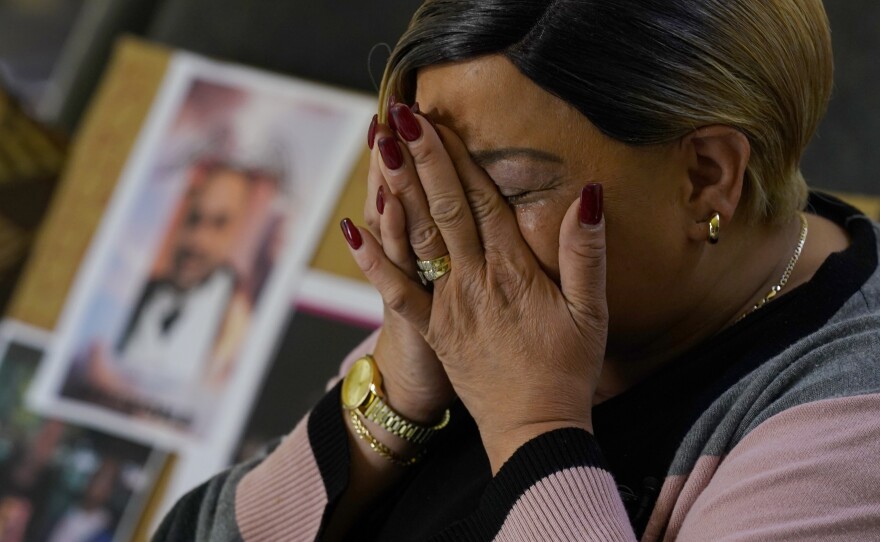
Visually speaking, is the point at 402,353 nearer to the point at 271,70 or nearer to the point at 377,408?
the point at 377,408

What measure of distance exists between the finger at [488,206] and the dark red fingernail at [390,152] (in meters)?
0.04

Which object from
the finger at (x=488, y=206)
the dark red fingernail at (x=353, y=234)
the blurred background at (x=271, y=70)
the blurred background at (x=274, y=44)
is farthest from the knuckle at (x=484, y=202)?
the blurred background at (x=271, y=70)

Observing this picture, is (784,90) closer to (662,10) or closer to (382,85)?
(662,10)

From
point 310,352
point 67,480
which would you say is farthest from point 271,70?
point 67,480

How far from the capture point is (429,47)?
2.41 ft

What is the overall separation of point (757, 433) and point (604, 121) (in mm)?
235

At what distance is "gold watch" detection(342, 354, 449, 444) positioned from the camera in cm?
88

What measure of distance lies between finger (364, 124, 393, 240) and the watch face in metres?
0.16

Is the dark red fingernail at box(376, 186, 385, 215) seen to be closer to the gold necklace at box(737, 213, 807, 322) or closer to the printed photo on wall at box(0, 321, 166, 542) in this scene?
the gold necklace at box(737, 213, 807, 322)

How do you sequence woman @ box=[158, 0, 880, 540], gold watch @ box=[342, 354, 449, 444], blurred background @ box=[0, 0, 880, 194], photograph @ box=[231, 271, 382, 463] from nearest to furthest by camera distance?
woman @ box=[158, 0, 880, 540] → gold watch @ box=[342, 354, 449, 444] → blurred background @ box=[0, 0, 880, 194] → photograph @ box=[231, 271, 382, 463]

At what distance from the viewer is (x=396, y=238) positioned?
76 cm

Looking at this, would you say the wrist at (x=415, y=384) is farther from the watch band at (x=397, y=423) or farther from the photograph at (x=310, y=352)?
the photograph at (x=310, y=352)

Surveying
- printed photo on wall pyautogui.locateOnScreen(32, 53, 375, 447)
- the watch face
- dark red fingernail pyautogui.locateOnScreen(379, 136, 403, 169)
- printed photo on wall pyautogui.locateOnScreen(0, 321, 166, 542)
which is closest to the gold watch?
the watch face

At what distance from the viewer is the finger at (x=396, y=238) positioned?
75 cm
